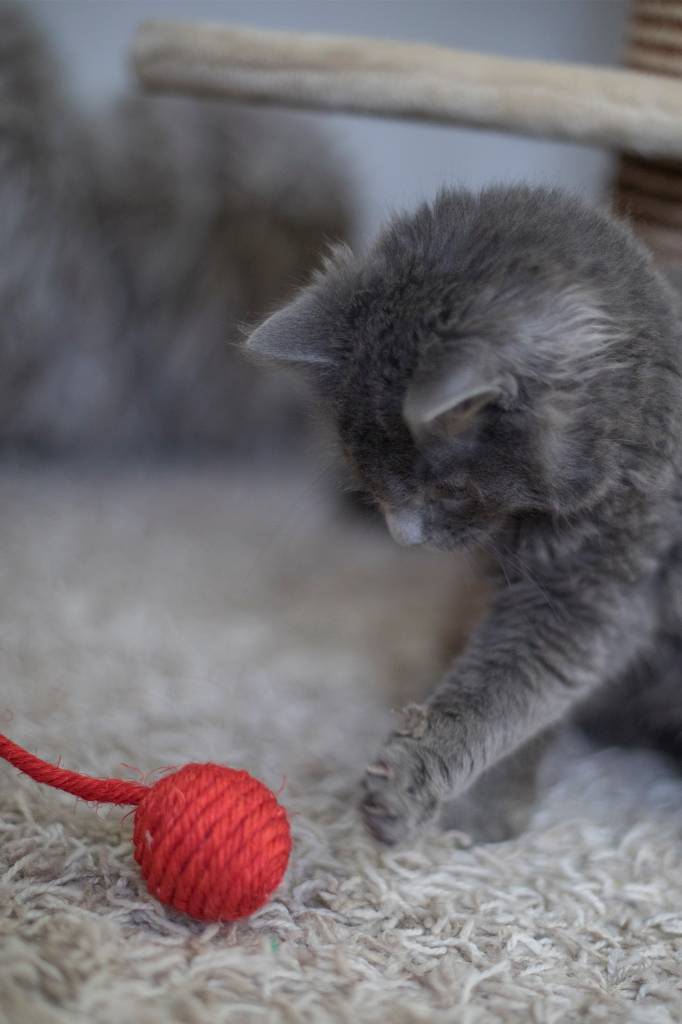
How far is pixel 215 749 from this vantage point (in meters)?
1.11

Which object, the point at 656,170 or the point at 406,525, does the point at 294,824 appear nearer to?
the point at 406,525

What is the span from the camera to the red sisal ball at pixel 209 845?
0.77m

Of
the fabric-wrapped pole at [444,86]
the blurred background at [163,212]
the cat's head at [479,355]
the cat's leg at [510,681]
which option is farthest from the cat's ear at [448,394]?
the blurred background at [163,212]

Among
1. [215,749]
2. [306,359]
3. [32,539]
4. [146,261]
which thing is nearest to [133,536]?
[32,539]

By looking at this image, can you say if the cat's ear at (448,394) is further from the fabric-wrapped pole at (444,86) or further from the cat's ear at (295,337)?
the fabric-wrapped pole at (444,86)

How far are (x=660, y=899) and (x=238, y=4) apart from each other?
1.82 m

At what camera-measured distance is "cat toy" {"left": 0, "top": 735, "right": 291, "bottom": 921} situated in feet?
2.53

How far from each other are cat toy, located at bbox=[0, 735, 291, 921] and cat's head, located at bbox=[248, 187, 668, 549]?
0.30 m

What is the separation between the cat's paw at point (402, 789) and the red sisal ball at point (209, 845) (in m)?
0.11

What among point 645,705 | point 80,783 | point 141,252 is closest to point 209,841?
point 80,783

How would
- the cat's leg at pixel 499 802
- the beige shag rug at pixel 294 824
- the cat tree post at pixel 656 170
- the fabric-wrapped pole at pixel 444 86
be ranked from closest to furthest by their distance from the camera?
the beige shag rug at pixel 294 824
the cat's leg at pixel 499 802
the fabric-wrapped pole at pixel 444 86
the cat tree post at pixel 656 170

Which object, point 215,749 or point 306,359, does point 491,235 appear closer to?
point 306,359

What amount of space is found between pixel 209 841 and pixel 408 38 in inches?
72.2

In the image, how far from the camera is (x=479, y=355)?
31.4 inches
